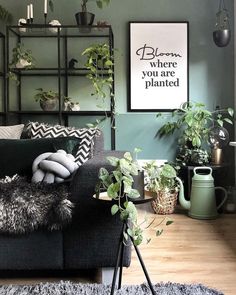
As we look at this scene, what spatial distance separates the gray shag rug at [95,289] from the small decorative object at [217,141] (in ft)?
5.85

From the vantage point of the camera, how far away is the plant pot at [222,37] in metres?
3.47

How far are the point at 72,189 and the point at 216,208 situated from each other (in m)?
1.75

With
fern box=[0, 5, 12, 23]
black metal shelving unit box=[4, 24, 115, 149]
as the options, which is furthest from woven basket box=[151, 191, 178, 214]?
fern box=[0, 5, 12, 23]

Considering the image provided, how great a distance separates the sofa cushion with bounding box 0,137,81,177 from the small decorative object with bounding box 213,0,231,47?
1914 millimetres

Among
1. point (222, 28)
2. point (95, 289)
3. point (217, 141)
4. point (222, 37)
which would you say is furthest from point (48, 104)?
point (95, 289)

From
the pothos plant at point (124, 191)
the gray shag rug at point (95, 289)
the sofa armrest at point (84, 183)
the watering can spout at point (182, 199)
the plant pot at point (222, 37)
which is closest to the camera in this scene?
the pothos plant at point (124, 191)

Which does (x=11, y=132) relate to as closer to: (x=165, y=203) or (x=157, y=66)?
(x=165, y=203)

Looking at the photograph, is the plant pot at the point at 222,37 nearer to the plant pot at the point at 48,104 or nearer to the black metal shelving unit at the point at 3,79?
the plant pot at the point at 48,104

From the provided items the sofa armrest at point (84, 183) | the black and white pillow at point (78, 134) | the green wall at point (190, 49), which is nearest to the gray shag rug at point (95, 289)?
the sofa armrest at point (84, 183)

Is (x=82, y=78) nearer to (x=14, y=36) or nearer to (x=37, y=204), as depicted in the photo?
(x=14, y=36)

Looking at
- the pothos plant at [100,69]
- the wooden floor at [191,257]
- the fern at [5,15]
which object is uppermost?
the fern at [5,15]

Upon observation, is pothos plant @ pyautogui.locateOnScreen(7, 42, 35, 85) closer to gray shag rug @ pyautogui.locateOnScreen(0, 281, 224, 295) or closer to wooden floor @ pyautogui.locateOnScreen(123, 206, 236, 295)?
wooden floor @ pyautogui.locateOnScreen(123, 206, 236, 295)

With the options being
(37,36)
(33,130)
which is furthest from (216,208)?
(37,36)

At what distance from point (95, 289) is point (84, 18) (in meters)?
2.47
